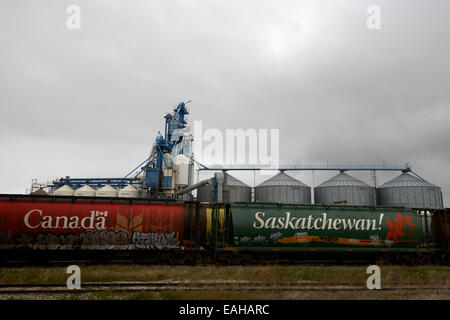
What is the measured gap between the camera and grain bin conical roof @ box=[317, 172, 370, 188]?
44219 mm

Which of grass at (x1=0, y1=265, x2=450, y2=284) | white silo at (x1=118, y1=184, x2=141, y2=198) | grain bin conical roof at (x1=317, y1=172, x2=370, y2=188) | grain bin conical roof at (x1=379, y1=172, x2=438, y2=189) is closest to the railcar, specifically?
grass at (x1=0, y1=265, x2=450, y2=284)

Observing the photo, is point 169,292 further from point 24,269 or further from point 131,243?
point 24,269

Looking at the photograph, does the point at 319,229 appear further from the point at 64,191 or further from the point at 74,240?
the point at 64,191

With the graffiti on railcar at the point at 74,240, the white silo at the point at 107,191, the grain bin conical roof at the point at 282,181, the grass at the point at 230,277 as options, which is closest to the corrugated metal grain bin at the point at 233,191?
the grain bin conical roof at the point at 282,181

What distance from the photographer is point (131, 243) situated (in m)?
16.1

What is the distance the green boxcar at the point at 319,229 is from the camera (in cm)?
1641

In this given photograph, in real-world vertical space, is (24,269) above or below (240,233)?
below

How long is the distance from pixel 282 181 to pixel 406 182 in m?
20.8

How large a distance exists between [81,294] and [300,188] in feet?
125

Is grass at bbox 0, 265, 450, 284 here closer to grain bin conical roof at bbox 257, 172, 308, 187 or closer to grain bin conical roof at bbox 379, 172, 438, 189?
grain bin conical roof at bbox 257, 172, 308, 187

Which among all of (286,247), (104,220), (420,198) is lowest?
(286,247)

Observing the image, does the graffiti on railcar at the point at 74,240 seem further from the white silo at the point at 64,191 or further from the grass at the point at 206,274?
the white silo at the point at 64,191

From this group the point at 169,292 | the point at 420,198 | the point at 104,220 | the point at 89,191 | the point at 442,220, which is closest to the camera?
the point at 169,292
